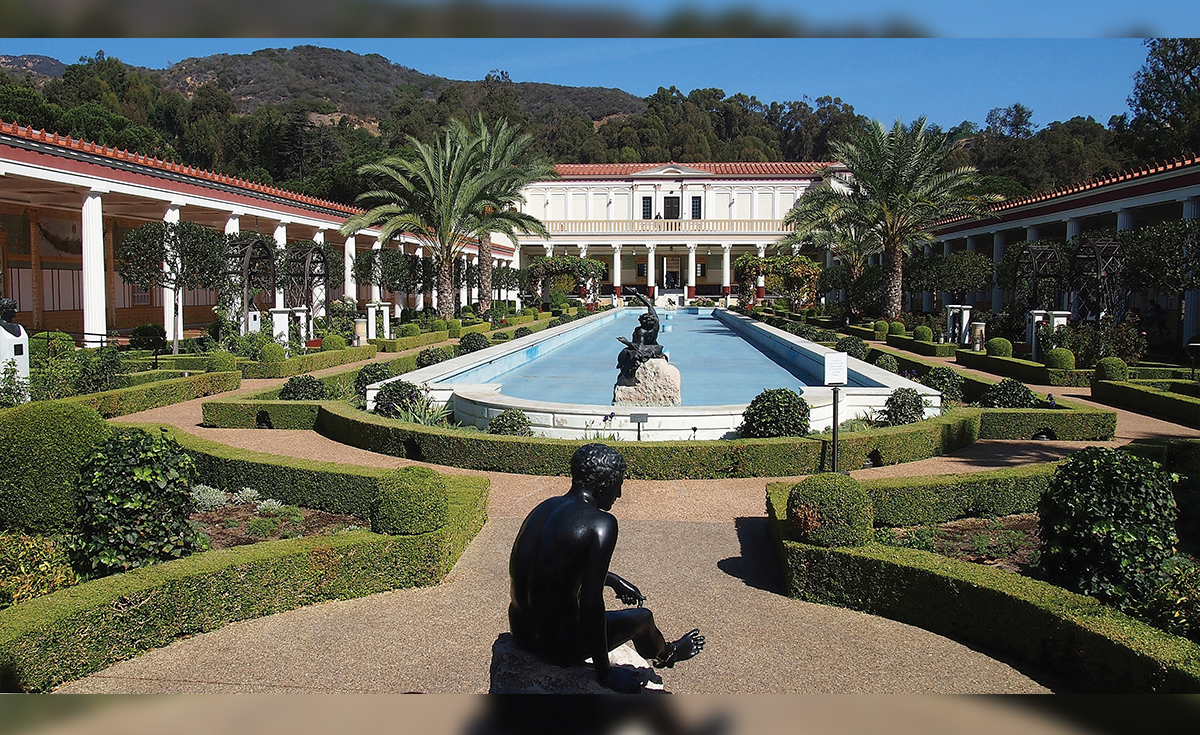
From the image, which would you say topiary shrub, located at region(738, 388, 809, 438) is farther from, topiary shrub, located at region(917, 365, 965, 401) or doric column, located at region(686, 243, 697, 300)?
doric column, located at region(686, 243, 697, 300)

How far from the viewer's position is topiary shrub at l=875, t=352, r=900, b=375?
16016 millimetres

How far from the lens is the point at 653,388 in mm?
11398

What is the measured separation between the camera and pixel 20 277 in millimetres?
22078

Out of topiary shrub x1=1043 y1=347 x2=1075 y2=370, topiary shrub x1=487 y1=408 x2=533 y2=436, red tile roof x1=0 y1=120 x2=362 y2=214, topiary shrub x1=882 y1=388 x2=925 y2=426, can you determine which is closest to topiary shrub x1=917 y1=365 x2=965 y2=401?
topiary shrub x1=882 y1=388 x2=925 y2=426

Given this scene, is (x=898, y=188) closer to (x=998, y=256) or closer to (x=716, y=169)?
(x=998, y=256)

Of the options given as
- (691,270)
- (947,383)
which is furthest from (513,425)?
(691,270)

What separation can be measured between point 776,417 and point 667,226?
155ft

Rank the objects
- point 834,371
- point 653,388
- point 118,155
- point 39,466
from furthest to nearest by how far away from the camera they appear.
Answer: point 118,155 → point 653,388 → point 834,371 → point 39,466

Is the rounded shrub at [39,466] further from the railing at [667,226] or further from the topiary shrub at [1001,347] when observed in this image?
the railing at [667,226]

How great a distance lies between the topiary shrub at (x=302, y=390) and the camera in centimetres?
1205

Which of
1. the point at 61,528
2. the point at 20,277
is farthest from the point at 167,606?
the point at 20,277

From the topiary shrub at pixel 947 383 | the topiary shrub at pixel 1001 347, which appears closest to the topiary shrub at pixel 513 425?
the topiary shrub at pixel 947 383

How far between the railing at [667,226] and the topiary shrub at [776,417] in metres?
46.8

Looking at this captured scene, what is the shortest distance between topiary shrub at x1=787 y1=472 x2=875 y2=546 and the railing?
50.7 meters
